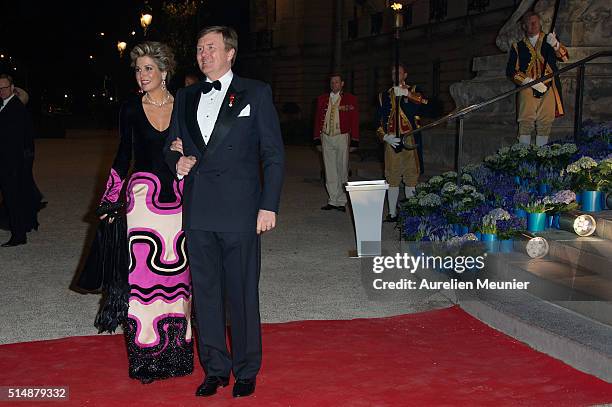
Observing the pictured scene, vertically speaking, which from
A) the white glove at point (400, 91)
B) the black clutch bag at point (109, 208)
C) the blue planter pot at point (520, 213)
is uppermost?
the white glove at point (400, 91)

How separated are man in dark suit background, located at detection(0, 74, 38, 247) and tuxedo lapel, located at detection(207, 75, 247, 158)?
6.71 m

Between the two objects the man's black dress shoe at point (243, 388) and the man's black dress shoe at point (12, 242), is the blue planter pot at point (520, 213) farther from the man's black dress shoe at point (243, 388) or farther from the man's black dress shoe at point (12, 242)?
the man's black dress shoe at point (12, 242)

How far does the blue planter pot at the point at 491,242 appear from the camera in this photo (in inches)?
337

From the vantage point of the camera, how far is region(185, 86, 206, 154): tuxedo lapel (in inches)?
206

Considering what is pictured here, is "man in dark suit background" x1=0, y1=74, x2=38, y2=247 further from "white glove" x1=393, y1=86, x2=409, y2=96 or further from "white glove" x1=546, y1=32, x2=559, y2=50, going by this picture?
"white glove" x1=546, y1=32, x2=559, y2=50

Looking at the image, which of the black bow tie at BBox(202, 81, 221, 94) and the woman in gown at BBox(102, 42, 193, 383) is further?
the woman in gown at BBox(102, 42, 193, 383)

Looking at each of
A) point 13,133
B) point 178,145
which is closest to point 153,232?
point 178,145

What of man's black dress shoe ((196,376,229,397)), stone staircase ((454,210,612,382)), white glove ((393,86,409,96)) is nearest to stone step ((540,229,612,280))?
stone staircase ((454,210,612,382))

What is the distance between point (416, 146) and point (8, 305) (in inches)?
255

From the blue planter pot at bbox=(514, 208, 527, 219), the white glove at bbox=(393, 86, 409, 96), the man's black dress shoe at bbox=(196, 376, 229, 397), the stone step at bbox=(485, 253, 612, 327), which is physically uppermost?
the white glove at bbox=(393, 86, 409, 96)

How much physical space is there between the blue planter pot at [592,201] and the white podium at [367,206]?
211cm

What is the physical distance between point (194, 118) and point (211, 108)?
0.11 meters

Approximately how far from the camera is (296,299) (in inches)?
324
